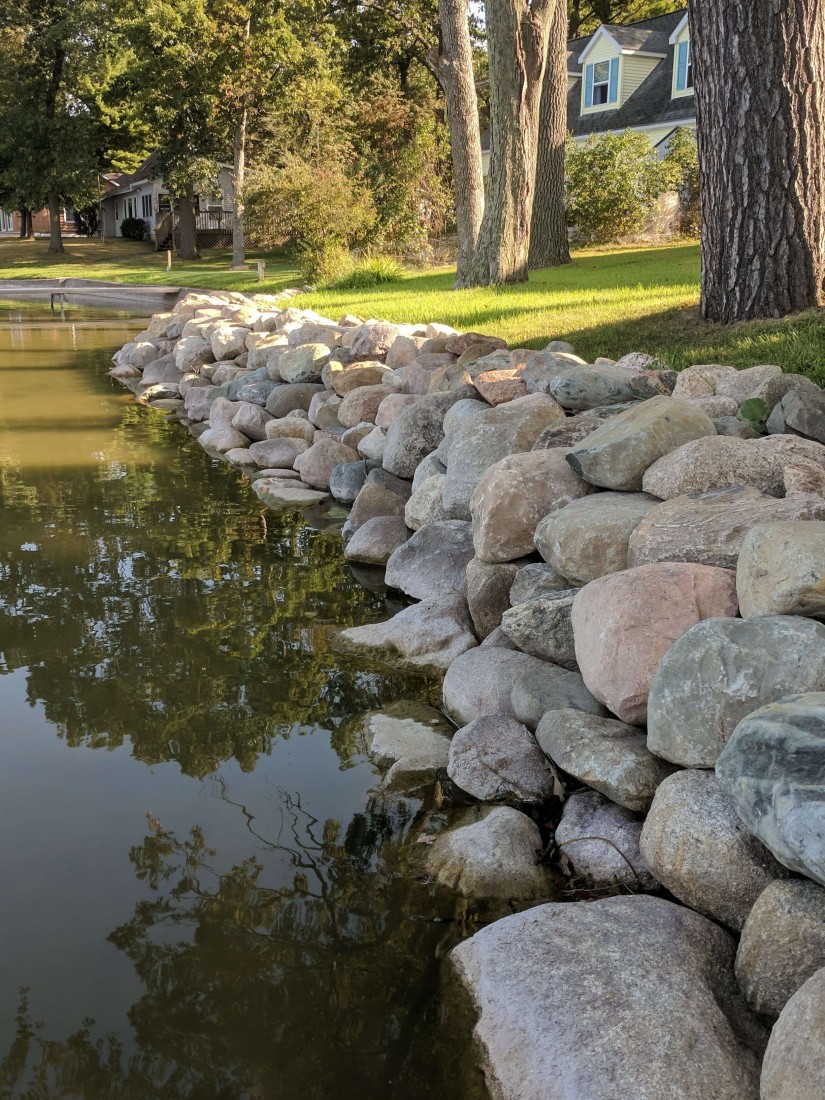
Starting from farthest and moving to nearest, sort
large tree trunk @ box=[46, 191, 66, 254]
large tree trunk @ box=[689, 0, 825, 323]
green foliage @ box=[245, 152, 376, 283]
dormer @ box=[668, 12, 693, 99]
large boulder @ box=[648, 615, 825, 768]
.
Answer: large tree trunk @ box=[46, 191, 66, 254] → dormer @ box=[668, 12, 693, 99] → green foliage @ box=[245, 152, 376, 283] → large tree trunk @ box=[689, 0, 825, 323] → large boulder @ box=[648, 615, 825, 768]

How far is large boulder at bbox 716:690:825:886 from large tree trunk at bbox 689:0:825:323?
4.99 meters

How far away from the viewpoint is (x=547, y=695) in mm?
3936

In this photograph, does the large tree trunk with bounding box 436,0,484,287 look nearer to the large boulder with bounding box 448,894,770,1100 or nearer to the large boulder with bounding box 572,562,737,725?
the large boulder with bounding box 572,562,737,725

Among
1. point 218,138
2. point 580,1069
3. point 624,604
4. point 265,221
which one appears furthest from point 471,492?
point 218,138

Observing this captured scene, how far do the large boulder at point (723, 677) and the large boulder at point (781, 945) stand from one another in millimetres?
532

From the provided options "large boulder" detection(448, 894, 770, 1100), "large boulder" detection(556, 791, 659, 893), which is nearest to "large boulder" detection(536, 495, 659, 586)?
"large boulder" detection(556, 791, 659, 893)

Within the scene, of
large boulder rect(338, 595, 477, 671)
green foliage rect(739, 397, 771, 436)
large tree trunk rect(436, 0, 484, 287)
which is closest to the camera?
large boulder rect(338, 595, 477, 671)

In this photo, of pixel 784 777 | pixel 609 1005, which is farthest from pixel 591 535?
pixel 609 1005

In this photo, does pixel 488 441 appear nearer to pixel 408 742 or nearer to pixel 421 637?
pixel 421 637

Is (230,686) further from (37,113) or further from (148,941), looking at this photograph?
(37,113)

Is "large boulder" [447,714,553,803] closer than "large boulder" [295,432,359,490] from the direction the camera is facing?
Yes

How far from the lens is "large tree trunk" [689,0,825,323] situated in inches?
262

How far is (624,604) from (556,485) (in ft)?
4.52

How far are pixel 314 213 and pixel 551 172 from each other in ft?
22.1
